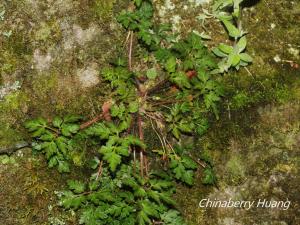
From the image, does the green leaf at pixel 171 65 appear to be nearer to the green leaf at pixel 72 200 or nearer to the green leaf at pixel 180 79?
the green leaf at pixel 180 79

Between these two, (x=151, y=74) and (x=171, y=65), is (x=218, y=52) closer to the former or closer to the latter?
(x=171, y=65)

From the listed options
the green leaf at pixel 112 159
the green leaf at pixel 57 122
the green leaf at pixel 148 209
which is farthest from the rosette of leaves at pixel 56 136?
the green leaf at pixel 148 209

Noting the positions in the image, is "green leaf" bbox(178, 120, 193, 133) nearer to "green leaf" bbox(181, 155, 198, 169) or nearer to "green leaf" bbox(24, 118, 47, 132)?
"green leaf" bbox(181, 155, 198, 169)

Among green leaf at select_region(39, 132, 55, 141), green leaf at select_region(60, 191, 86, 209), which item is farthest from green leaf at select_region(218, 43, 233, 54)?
green leaf at select_region(60, 191, 86, 209)

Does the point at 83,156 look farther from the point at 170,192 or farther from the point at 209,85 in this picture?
the point at 209,85

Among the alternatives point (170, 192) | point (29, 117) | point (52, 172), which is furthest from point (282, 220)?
point (29, 117)

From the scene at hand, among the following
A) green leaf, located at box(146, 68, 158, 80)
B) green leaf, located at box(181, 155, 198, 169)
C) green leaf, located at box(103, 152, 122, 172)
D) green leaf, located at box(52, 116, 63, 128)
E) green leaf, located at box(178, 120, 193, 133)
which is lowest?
green leaf, located at box(181, 155, 198, 169)

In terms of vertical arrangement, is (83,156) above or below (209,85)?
below

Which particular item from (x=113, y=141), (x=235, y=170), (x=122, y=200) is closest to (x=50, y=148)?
(x=113, y=141)
